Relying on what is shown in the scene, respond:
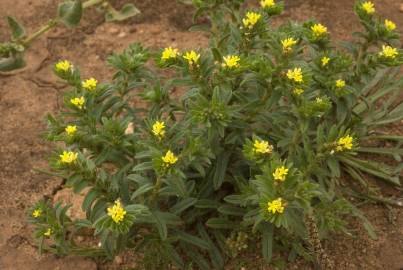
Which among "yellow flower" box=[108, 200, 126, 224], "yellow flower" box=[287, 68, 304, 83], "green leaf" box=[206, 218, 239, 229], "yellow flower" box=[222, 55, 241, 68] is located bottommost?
"green leaf" box=[206, 218, 239, 229]

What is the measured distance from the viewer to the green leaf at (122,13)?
464 centimetres

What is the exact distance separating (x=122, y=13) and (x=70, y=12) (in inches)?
22.7

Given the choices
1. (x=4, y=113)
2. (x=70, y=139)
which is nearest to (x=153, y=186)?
(x=70, y=139)

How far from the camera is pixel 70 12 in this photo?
4.21m

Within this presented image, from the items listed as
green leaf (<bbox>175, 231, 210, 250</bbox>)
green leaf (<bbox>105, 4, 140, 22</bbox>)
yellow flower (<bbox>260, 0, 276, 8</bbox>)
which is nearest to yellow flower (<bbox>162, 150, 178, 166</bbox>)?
green leaf (<bbox>175, 231, 210, 250</bbox>)

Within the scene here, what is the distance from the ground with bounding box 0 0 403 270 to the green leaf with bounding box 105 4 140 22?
10.0 inches

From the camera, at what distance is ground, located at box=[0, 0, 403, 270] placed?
348 cm

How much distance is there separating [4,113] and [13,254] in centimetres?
129

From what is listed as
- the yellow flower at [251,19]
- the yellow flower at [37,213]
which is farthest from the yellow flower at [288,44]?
the yellow flower at [37,213]

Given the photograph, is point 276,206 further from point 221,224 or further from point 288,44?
point 288,44

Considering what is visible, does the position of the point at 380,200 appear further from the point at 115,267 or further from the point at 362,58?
the point at 115,267

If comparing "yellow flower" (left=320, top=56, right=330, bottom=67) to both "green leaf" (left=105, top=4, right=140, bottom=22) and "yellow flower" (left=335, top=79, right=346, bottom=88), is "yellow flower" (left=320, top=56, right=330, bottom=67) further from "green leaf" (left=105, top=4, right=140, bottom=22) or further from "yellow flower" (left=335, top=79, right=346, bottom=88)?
"green leaf" (left=105, top=4, right=140, bottom=22)

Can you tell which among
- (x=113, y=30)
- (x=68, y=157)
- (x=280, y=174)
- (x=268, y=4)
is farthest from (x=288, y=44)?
(x=113, y=30)

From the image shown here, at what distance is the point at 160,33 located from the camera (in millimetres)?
4945
